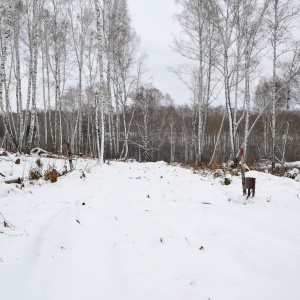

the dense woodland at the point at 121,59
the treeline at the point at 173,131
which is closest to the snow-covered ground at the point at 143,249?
the dense woodland at the point at 121,59

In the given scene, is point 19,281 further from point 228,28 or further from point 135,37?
point 135,37

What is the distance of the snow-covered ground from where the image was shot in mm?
1634

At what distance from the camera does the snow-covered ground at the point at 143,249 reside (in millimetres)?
1634

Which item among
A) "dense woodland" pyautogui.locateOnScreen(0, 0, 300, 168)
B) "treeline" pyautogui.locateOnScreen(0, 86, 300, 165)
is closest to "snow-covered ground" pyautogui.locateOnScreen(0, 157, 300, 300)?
"dense woodland" pyautogui.locateOnScreen(0, 0, 300, 168)

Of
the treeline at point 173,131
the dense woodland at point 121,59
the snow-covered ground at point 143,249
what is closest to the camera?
the snow-covered ground at point 143,249

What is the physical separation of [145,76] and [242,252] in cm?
1737

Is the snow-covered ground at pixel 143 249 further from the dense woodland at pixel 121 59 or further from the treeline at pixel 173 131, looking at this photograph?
the treeline at pixel 173 131

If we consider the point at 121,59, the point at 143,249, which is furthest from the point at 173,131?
the point at 143,249

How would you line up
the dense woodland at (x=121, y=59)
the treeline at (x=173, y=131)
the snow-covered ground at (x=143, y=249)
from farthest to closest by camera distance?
the treeline at (x=173, y=131) → the dense woodland at (x=121, y=59) → the snow-covered ground at (x=143, y=249)

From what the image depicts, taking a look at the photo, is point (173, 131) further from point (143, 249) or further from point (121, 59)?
point (143, 249)

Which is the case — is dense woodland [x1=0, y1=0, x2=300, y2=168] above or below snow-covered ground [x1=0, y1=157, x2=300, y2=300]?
above

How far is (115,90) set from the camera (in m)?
16.6

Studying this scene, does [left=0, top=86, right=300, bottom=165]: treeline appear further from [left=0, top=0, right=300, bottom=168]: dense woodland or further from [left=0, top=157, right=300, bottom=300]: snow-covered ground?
[left=0, top=157, right=300, bottom=300]: snow-covered ground

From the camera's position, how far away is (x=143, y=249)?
7.54ft
